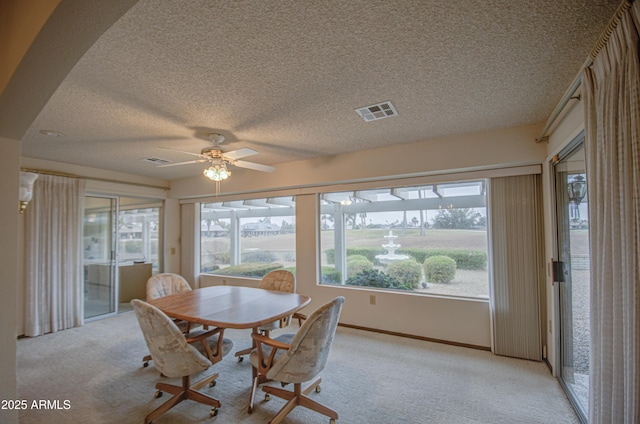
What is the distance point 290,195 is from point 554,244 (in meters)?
3.52

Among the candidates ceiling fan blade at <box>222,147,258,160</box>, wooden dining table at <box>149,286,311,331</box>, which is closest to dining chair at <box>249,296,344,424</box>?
wooden dining table at <box>149,286,311,331</box>

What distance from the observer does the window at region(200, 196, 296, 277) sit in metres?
4.91

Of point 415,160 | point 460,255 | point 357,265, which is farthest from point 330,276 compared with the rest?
point 415,160

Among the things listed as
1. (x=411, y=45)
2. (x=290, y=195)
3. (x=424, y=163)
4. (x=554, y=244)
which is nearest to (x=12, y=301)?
(x=411, y=45)

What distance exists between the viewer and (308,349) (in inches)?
75.4

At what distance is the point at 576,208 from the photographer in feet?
7.40

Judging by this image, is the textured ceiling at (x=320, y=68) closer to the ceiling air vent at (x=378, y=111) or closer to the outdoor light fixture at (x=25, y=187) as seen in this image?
the ceiling air vent at (x=378, y=111)

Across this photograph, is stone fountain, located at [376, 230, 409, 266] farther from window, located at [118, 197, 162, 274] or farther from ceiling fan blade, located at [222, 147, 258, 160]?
window, located at [118, 197, 162, 274]

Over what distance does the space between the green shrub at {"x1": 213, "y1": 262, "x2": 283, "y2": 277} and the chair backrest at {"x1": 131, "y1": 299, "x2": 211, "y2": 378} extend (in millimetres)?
2896

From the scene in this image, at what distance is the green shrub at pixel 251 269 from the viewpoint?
5.04m

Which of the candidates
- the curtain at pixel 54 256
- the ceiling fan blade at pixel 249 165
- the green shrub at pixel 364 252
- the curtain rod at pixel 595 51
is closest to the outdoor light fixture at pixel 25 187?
the curtain at pixel 54 256

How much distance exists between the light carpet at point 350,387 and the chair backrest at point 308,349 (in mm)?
419

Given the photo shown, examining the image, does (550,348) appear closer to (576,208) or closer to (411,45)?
(576,208)

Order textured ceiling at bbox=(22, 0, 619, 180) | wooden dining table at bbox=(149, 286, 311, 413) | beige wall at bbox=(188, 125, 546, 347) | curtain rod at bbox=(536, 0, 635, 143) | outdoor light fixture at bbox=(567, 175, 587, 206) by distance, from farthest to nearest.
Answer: beige wall at bbox=(188, 125, 546, 347), wooden dining table at bbox=(149, 286, 311, 413), outdoor light fixture at bbox=(567, 175, 587, 206), textured ceiling at bbox=(22, 0, 619, 180), curtain rod at bbox=(536, 0, 635, 143)
